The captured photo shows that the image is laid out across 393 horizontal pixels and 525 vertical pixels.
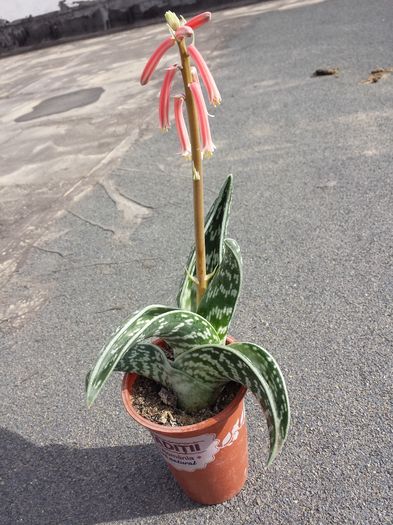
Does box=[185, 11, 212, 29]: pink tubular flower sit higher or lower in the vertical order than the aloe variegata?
higher

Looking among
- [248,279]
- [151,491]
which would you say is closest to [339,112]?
[248,279]

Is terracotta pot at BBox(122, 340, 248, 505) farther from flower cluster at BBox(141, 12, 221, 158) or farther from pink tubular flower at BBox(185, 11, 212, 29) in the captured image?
pink tubular flower at BBox(185, 11, 212, 29)

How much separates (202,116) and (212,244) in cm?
53

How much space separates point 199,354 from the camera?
4.26 ft

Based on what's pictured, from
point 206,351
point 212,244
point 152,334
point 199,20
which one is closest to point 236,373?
point 206,351

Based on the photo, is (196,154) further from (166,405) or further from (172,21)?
(166,405)

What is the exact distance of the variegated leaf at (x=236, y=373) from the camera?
1.17 metres

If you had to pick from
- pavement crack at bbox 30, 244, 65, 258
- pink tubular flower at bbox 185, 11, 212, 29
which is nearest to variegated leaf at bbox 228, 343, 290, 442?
pink tubular flower at bbox 185, 11, 212, 29

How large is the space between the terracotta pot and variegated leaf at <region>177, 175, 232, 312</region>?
0.30 metres

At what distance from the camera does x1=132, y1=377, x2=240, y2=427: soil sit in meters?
1.49

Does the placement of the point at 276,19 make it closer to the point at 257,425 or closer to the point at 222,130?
the point at 222,130

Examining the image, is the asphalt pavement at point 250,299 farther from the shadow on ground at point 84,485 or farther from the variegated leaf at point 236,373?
the variegated leaf at point 236,373

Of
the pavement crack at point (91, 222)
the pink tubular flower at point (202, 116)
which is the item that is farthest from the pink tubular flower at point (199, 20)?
the pavement crack at point (91, 222)

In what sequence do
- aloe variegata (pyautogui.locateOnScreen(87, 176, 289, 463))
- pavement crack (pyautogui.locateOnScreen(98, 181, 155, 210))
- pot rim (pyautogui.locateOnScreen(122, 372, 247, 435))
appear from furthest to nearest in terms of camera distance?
1. pavement crack (pyautogui.locateOnScreen(98, 181, 155, 210))
2. pot rim (pyautogui.locateOnScreen(122, 372, 247, 435))
3. aloe variegata (pyautogui.locateOnScreen(87, 176, 289, 463))
